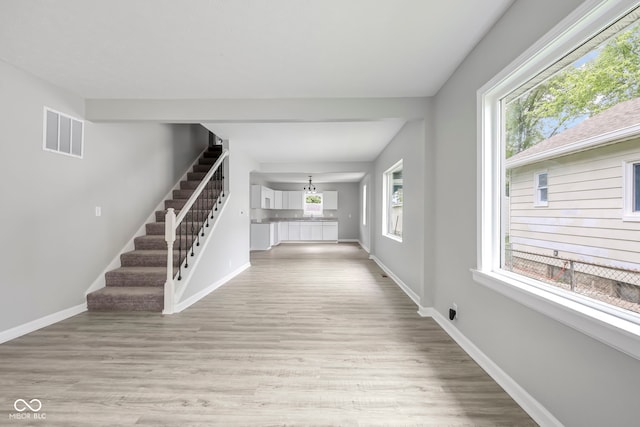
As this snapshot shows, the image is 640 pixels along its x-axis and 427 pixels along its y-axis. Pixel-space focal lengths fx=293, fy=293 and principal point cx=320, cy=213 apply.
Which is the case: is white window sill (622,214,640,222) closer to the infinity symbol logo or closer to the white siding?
the white siding

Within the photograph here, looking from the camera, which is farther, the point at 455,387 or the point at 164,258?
the point at 164,258

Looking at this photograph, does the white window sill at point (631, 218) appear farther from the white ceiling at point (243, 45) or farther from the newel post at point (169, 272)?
the newel post at point (169, 272)

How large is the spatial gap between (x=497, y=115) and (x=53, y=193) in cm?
422

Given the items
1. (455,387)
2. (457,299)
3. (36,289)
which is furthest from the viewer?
(36,289)

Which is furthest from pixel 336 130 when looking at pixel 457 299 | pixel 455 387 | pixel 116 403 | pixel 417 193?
pixel 116 403

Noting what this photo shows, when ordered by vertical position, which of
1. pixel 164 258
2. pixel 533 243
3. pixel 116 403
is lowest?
pixel 116 403

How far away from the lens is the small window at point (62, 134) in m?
2.99

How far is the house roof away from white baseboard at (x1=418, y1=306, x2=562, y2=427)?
141cm

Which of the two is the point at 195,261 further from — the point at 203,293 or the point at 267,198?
the point at 267,198

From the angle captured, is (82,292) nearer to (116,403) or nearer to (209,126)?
(116,403)

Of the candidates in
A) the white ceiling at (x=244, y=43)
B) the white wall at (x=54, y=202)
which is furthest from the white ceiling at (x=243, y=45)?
the white wall at (x=54, y=202)

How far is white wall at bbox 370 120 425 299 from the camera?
3.54 meters

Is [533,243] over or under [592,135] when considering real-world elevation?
under

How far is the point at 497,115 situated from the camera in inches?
86.1
